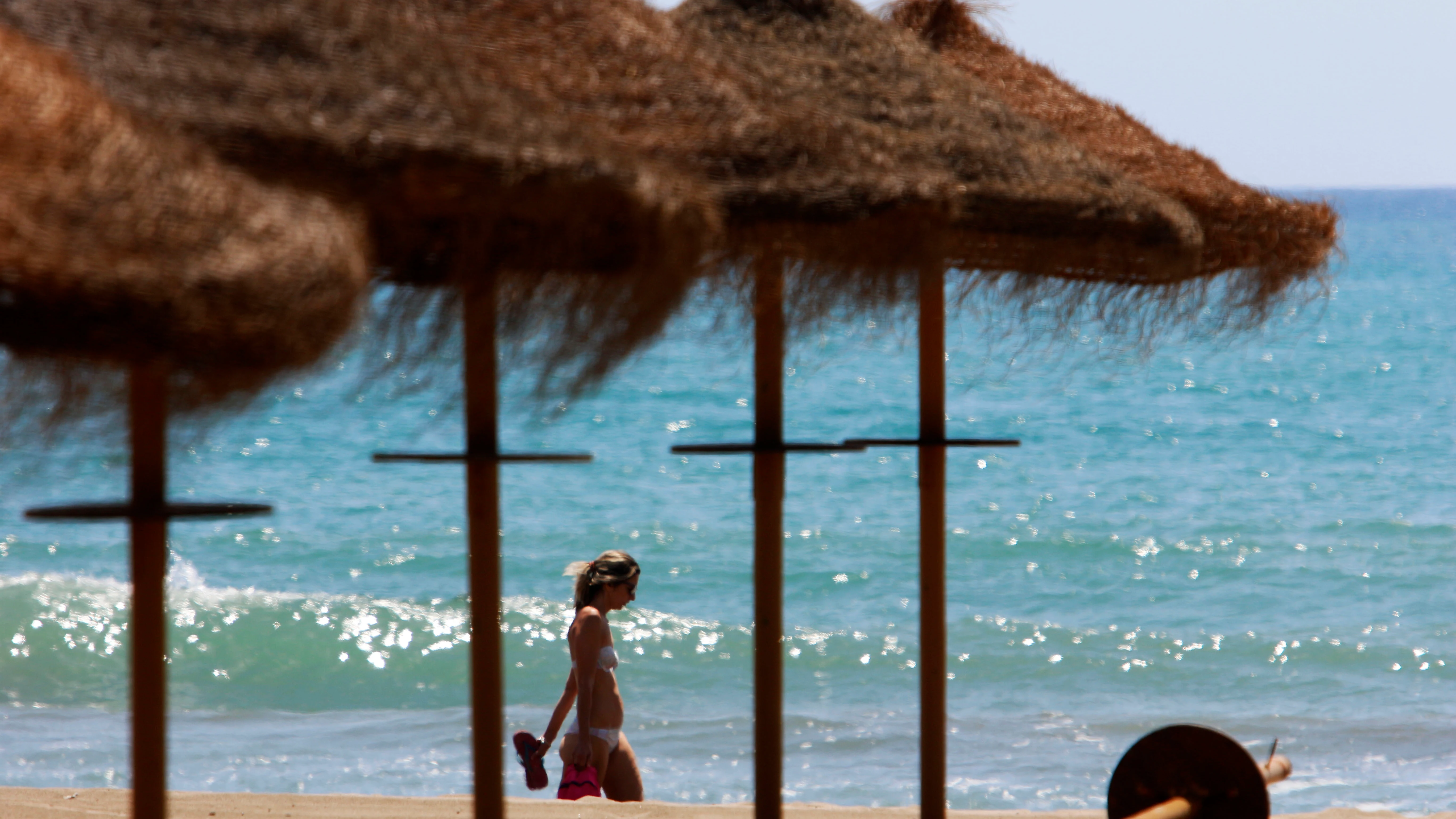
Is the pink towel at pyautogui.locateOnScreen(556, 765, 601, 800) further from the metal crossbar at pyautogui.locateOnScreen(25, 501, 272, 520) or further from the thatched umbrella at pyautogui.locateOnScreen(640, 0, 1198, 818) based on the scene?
the metal crossbar at pyautogui.locateOnScreen(25, 501, 272, 520)

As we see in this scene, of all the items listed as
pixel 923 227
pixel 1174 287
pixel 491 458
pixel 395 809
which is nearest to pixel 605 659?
pixel 395 809

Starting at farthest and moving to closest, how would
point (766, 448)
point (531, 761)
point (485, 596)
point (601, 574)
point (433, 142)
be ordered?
point (601, 574)
point (531, 761)
point (766, 448)
point (485, 596)
point (433, 142)

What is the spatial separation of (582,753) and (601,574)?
71 cm

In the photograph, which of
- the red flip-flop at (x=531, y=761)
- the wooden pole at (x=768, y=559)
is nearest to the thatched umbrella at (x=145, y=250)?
the wooden pole at (x=768, y=559)

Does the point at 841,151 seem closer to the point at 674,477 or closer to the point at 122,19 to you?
the point at 122,19

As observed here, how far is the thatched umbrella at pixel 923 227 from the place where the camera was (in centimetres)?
254

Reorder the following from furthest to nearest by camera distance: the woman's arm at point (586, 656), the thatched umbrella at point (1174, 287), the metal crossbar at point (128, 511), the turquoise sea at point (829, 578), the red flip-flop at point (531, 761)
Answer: the turquoise sea at point (829, 578), the woman's arm at point (586, 656), the red flip-flop at point (531, 761), the thatched umbrella at point (1174, 287), the metal crossbar at point (128, 511)

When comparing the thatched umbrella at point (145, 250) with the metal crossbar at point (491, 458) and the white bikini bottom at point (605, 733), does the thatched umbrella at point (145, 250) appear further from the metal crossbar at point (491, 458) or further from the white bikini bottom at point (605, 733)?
the white bikini bottom at point (605, 733)

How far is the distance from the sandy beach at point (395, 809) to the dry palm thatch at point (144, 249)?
11.6ft

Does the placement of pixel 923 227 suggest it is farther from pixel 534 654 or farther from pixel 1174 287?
pixel 534 654

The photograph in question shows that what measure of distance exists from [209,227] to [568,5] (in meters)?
1.02

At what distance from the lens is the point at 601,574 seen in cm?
506

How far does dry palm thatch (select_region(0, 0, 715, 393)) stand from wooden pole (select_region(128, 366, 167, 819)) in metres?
0.42

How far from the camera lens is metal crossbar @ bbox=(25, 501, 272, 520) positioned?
6.22 feet
